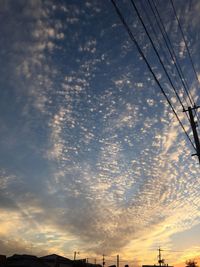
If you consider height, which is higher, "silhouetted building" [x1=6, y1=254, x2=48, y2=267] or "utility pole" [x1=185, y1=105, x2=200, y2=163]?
"utility pole" [x1=185, y1=105, x2=200, y2=163]

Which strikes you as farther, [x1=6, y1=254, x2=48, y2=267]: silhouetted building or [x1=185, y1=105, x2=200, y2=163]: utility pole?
[x1=6, y1=254, x2=48, y2=267]: silhouetted building

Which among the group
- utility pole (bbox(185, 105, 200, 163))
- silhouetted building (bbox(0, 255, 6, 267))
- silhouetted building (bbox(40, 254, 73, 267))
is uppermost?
utility pole (bbox(185, 105, 200, 163))

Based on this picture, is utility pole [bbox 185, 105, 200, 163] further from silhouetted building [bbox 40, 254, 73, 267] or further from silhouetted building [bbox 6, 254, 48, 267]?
silhouetted building [bbox 40, 254, 73, 267]

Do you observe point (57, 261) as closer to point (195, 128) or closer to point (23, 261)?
point (23, 261)

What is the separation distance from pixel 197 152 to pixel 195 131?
1.42 metres

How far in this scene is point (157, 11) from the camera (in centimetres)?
1009

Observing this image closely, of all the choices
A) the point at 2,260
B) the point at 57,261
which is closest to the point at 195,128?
the point at 2,260

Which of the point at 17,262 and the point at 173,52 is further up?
the point at 173,52

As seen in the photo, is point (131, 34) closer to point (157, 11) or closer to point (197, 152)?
point (157, 11)

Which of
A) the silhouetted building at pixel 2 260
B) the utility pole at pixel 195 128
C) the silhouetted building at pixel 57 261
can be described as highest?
the utility pole at pixel 195 128

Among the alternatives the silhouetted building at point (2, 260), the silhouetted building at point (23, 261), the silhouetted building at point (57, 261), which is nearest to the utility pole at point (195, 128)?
the silhouetted building at point (2, 260)

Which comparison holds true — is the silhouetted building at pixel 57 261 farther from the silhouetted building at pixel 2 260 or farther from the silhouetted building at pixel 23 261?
the silhouetted building at pixel 2 260

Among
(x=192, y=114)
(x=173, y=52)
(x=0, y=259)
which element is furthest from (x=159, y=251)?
(x=173, y=52)

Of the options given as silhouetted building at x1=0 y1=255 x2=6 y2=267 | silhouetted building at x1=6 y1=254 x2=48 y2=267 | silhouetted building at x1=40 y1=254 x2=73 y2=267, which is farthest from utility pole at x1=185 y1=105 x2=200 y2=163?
silhouetted building at x1=40 y1=254 x2=73 y2=267
